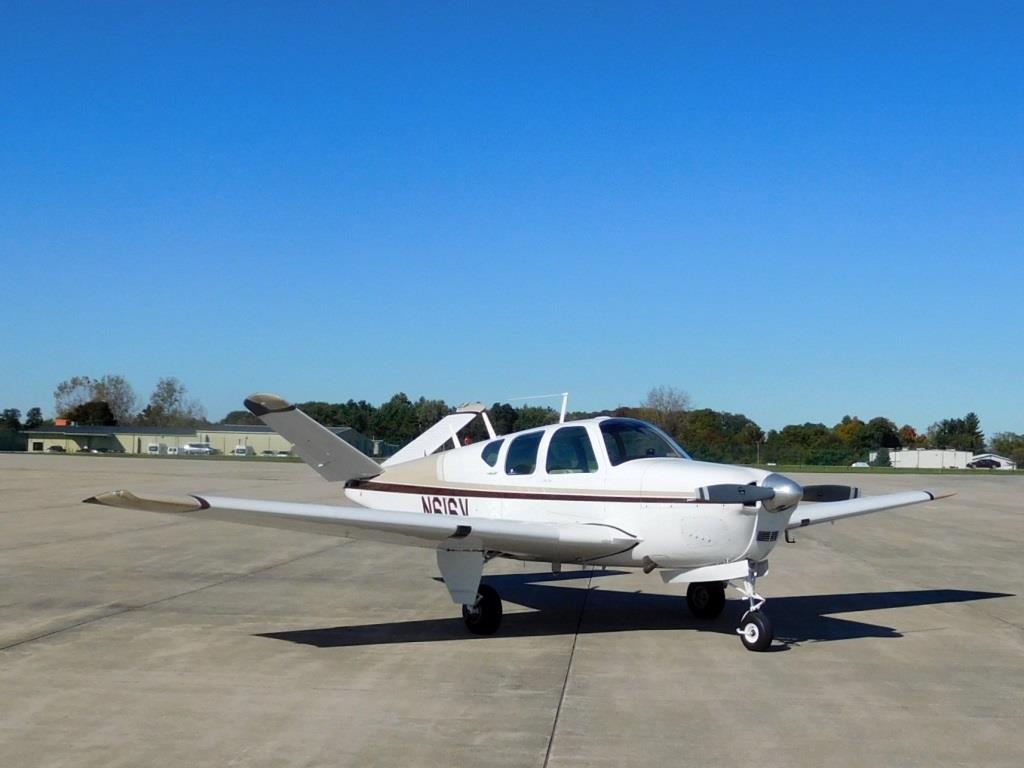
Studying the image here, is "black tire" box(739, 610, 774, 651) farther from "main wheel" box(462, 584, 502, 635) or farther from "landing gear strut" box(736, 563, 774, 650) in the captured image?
"main wheel" box(462, 584, 502, 635)

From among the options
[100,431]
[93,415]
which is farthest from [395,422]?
[93,415]

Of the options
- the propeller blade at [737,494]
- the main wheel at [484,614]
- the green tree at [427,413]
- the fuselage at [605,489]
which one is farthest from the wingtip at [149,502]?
the green tree at [427,413]

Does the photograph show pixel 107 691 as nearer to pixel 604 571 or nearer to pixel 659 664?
pixel 659 664

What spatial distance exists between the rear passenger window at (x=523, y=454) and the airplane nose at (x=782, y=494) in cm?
242

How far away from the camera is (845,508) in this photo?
11.1m

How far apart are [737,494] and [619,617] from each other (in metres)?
2.85

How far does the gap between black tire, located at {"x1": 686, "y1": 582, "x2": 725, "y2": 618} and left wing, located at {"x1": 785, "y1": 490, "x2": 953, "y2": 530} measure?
1102 mm

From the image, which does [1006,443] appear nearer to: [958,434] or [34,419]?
[958,434]

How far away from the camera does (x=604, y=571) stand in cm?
1417

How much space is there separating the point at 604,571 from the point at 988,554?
793 centimetres

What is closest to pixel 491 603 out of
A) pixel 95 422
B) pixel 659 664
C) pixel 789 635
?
pixel 659 664

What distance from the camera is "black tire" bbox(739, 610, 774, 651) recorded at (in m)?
8.70


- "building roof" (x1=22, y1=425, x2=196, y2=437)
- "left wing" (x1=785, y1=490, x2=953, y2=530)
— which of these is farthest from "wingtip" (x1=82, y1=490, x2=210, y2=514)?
"building roof" (x1=22, y1=425, x2=196, y2=437)

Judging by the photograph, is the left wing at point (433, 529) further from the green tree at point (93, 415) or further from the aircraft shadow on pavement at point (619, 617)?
the green tree at point (93, 415)
